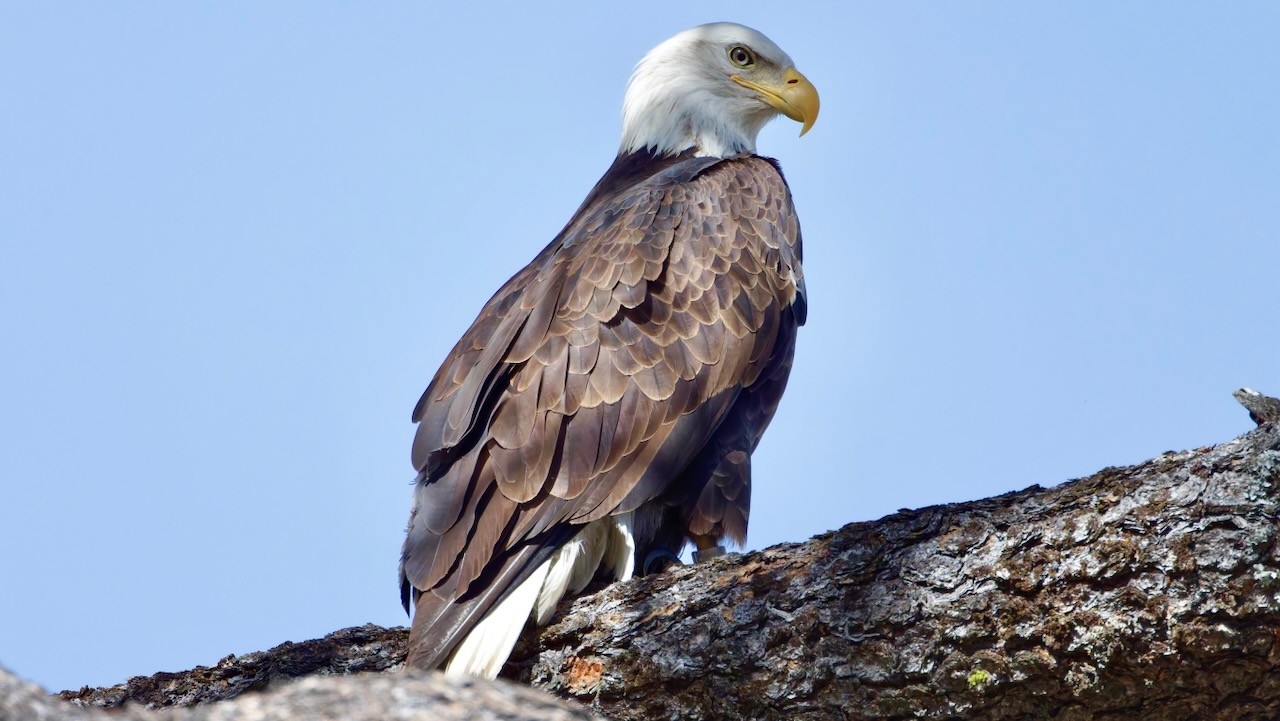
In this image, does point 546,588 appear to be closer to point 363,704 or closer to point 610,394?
point 610,394

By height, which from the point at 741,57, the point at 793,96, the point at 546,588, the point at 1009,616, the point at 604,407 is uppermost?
the point at 741,57

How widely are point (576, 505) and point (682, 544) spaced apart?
2.31ft

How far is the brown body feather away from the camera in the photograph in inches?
179

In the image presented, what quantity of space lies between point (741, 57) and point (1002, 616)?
4249mm

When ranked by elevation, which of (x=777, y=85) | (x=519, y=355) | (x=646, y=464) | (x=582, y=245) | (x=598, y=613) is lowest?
(x=598, y=613)

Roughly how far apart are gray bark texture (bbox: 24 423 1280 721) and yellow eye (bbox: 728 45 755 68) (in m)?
3.71

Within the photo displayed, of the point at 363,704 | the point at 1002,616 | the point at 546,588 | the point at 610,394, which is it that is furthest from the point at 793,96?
the point at 363,704

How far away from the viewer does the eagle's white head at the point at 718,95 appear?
6.98 m

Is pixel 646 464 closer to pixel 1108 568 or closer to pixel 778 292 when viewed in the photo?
pixel 778 292

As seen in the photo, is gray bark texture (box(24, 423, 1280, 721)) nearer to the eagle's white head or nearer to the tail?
the tail

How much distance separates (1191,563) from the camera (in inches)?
132

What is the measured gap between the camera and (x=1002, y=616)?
3490mm

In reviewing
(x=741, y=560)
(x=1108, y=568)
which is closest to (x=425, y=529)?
(x=741, y=560)

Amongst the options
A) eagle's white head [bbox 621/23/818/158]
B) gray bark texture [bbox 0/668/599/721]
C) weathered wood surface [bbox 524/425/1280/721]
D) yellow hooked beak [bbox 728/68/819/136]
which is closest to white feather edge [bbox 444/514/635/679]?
weathered wood surface [bbox 524/425/1280/721]
